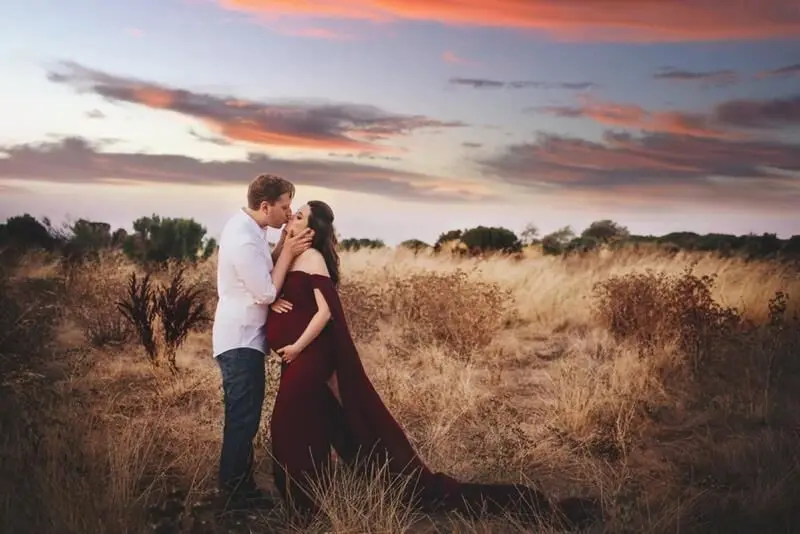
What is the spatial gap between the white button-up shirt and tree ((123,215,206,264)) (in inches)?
614

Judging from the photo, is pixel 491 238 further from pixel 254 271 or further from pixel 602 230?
pixel 254 271

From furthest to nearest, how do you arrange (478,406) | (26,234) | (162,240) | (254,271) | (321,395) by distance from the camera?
(26,234)
(162,240)
(478,406)
(321,395)
(254,271)

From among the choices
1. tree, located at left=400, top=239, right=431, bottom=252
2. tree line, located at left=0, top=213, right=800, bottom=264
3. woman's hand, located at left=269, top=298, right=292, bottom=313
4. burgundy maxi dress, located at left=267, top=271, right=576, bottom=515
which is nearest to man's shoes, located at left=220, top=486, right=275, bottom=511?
burgundy maxi dress, located at left=267, top=271, right=576, bottom=515

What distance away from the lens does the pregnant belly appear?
15.7 feet

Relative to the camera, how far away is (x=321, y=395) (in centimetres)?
491

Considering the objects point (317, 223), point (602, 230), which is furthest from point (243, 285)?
point (602, 230)

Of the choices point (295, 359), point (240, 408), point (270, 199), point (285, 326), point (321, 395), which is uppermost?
point (270, 199)

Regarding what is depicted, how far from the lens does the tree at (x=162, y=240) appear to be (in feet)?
66.0

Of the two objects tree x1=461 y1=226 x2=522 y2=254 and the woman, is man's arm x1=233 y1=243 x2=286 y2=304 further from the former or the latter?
tree x1=461 y1=226 x2=522 y2=254

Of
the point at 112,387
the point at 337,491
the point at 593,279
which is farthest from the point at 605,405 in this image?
the point at 593,279

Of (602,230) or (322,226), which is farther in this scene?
(602,230)

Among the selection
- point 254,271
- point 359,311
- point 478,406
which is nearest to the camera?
point 254,271

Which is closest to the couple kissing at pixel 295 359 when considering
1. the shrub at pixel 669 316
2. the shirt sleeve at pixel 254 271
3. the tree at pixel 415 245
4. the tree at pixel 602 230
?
the shirt sleeve at pixel 254 271

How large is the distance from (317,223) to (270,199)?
29 centimetres
